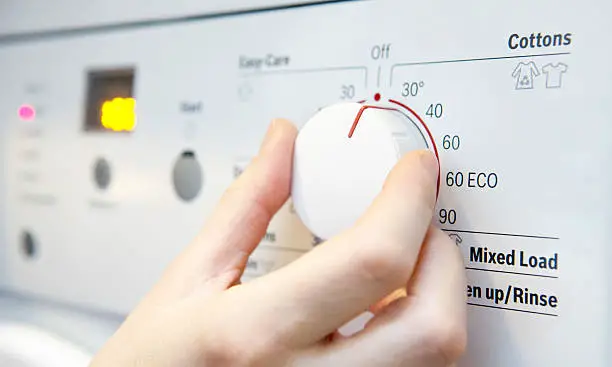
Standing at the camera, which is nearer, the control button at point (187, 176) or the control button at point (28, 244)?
the control button at point (187, 176)

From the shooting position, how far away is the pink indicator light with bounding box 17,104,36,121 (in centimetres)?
59

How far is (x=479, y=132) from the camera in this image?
1.21ft

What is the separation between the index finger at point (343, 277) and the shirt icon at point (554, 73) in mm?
98

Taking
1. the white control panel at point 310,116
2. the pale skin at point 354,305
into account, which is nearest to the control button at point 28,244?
the white control panel at point 310,116

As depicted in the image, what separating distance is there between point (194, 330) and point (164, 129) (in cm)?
20

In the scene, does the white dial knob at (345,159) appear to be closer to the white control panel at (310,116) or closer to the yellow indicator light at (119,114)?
the white control panel at (310,116)

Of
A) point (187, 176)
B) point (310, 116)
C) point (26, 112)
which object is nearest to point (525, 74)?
point (310, 116)

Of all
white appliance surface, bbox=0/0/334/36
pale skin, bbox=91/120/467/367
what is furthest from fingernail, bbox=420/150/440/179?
white appliance surface, bbox=0/0/334/36

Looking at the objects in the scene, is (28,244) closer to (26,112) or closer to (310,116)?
(26,112)

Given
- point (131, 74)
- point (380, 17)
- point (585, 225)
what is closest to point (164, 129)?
point (131, 74)

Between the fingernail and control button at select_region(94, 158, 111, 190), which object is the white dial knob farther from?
control button at select_region(94, 158, 111, 190)

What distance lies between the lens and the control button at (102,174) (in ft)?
1.75

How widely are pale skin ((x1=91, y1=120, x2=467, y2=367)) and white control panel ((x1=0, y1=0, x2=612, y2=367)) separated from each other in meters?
0.04

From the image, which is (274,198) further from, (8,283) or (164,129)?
(8,283)
